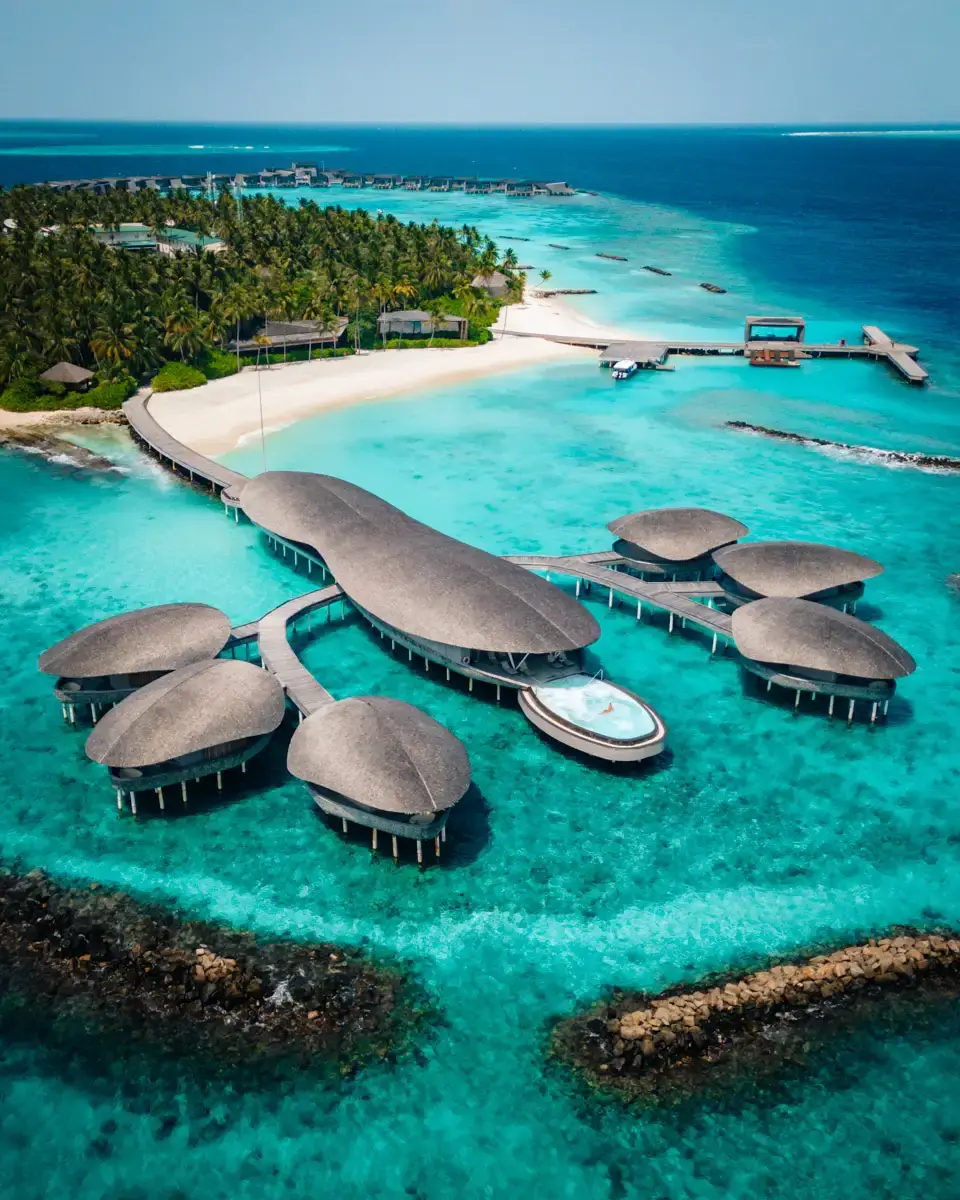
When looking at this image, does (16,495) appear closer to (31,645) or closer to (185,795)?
(31,645)

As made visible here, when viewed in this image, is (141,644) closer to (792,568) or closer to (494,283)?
(792,568)

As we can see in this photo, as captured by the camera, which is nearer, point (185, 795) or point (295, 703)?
point (185, 795)

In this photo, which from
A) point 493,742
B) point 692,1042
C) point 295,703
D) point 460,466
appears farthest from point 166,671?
point 460,466

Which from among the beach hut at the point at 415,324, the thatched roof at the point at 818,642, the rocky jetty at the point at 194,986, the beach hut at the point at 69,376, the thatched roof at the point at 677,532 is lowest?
the rocky jetty at the point at 194,986

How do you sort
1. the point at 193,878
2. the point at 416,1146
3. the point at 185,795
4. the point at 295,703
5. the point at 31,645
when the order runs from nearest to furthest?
the point at 416,1146
the point at 193,878
the point at 185,795
the point at 295,703
the point at 31,645

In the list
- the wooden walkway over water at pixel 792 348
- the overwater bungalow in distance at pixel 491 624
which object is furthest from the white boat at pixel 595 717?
the wooden walkway over water at pixel 792 348

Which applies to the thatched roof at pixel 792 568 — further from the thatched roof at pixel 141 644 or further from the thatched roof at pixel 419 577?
the thatched roof at pixel 141 644
